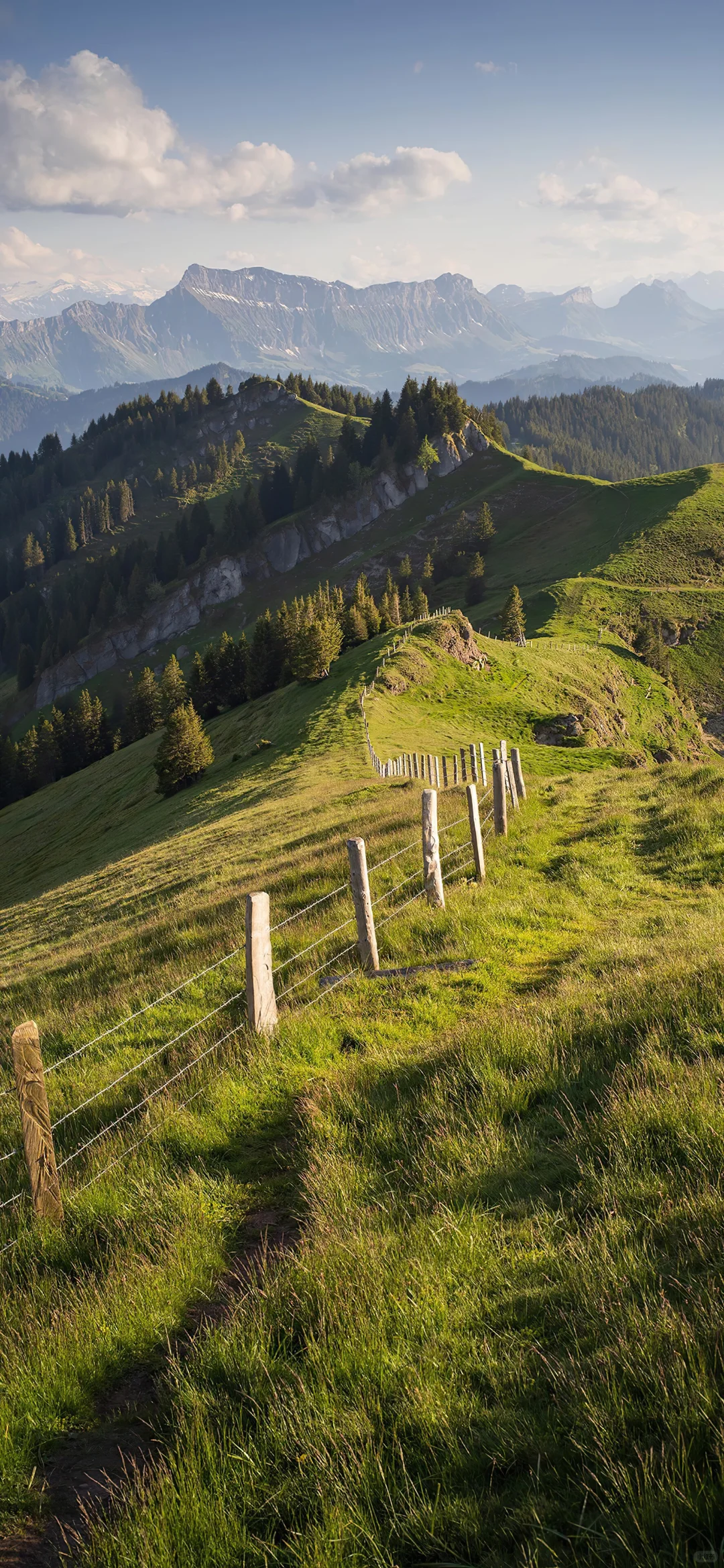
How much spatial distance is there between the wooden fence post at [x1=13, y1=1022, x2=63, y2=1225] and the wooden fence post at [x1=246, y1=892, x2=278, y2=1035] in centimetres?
290

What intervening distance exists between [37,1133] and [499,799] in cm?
1306

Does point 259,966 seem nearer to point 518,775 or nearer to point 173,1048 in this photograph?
point 173,1048

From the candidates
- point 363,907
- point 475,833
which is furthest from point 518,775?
point 363,907

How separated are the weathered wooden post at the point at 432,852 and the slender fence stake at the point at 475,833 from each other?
60.7 inches

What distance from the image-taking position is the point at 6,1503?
165 inches

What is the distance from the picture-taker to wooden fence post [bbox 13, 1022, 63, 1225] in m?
6.28

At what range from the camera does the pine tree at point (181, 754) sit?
59.2 meters

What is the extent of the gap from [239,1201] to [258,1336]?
1.93m

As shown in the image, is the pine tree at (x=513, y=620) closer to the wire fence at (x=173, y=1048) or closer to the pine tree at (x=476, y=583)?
the pine tree at (x=476, y=583)

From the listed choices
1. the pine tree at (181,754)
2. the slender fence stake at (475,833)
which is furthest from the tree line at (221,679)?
the slender fence stake at (475,833)

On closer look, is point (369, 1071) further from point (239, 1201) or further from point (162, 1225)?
point (162, 1225)

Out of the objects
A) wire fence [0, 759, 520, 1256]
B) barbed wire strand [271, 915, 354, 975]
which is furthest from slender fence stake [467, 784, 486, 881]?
barbed wire strand [271, 915, 354, 975]

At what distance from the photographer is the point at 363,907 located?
435 inches

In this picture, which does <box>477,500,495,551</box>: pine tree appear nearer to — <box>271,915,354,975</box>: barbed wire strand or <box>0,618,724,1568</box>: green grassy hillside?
<box>0,618,724,1568</box>: green grassy hillside
